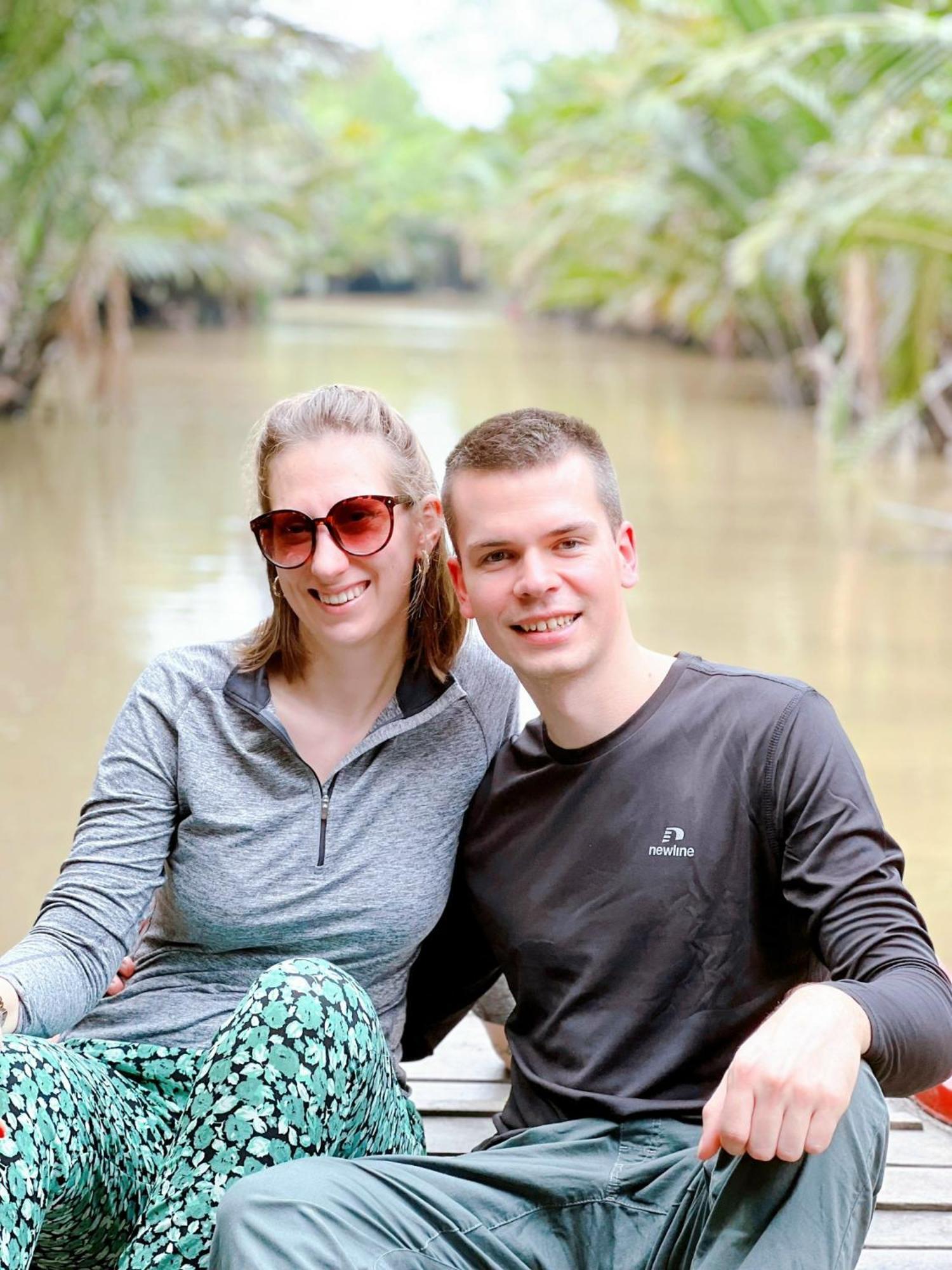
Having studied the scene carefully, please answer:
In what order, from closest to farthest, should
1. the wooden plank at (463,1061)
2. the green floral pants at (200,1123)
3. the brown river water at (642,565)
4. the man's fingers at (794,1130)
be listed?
the man's fingers at (794,1130) → the green floral pants at (200,1123) → the wooden plank at (463,1061) → the brown river water at (642,565)

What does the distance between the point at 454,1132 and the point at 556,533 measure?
3.38ft

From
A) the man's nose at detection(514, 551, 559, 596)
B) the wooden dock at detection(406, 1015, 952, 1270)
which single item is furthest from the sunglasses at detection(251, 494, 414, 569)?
the wooden dock at detection(406, 1015, 952, 1270)

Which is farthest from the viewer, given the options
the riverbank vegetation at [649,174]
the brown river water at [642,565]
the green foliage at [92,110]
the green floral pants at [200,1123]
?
the green foliage at [92,110]

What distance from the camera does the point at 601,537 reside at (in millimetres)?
2016

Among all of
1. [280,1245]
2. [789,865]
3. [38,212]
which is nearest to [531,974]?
[789,865]

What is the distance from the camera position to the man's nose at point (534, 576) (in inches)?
76.8

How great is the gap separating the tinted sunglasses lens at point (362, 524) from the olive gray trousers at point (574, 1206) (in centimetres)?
72

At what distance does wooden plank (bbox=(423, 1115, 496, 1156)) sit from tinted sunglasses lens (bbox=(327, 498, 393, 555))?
2.99 feet

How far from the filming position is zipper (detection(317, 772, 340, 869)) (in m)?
2.07

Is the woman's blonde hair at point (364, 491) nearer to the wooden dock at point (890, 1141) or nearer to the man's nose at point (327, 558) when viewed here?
the man's nose at point (327, 558)

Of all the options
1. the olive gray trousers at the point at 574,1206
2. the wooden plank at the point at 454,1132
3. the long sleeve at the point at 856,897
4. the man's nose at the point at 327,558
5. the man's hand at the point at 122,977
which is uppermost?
the man's nose at the point at 327,558

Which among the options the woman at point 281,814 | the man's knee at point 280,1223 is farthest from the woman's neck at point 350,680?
the man's knee at point 280,1223

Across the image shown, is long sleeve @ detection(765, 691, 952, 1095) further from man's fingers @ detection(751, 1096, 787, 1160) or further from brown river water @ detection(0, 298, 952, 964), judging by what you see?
brown river water @ detection(0, 298, 952, 964)

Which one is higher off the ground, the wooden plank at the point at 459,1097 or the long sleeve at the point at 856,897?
the long sleeve at the point at 856,897
